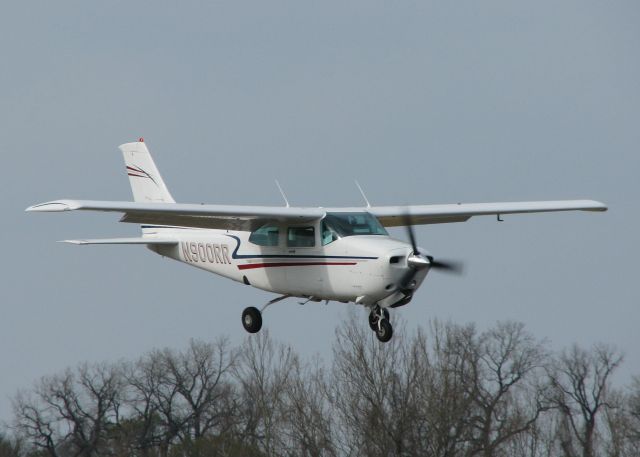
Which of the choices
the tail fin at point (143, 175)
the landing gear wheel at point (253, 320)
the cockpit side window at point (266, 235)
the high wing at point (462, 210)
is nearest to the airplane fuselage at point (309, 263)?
the cockpit side window at point (266, 235)

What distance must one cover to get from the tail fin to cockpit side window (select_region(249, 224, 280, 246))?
4.75 m

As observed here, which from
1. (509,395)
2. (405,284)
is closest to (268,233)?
(405,284)

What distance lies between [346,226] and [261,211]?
1.67 metres

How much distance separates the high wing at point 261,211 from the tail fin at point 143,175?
4.08 m

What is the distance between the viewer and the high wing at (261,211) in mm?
28906

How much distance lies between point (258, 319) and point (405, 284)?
5.11 metres

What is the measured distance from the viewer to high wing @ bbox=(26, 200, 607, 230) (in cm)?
2891

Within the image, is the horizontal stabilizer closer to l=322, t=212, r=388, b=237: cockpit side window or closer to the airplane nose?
l=322, t=212, r=388, b=237: cockpit side window

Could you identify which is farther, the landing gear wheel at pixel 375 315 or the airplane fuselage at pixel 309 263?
the landing gear wheel at pixel 375 315

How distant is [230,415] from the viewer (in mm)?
57531

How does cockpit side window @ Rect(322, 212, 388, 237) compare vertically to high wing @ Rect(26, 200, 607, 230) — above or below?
below

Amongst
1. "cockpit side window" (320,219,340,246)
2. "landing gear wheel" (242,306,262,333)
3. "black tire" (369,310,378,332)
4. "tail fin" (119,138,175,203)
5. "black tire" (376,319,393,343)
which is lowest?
"black tire" (376,319,393,343)

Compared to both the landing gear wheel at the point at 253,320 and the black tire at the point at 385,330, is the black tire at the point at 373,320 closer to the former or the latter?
the black tire at the point at 385,330

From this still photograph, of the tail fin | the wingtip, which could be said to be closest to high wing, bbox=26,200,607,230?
the wingtip
